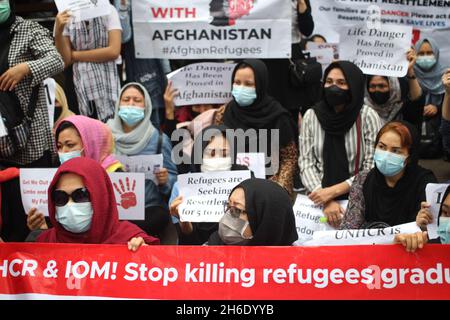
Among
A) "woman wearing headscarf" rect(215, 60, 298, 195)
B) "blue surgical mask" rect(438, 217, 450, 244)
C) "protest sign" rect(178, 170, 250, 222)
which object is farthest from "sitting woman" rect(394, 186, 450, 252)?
"woman wearing headscarf" rect(215, 60, 298, 195)

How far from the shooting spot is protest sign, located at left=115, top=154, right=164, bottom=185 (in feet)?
17.4

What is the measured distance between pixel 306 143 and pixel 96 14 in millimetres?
1911

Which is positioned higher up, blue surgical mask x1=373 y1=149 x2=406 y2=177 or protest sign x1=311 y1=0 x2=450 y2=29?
protest sign x1=311 y1=0 x2=450 y2=29

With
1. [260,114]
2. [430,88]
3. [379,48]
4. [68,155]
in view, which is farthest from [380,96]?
[68,155]

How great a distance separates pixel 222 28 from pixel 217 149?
1.72 meters

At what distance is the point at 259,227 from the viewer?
3916 millimetres

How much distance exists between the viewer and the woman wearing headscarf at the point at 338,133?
521cm

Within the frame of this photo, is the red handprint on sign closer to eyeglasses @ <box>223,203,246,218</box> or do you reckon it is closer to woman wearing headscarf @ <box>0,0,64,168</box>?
woman wearing headscarf @ <box>0,0,64,168</box>

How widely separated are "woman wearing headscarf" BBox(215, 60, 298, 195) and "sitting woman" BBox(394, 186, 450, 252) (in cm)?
161

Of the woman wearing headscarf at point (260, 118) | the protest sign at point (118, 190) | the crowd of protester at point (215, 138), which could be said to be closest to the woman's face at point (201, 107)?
the crowd of protester at point (215, 138)
